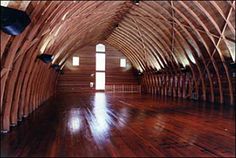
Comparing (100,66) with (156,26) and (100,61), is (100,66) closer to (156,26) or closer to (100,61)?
(100,61)

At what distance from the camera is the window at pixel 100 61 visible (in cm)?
2836

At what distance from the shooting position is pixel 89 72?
28062 millimetres

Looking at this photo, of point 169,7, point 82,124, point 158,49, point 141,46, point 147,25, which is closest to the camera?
point 82,124

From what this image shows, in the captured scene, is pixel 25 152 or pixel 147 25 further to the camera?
pixel 147 25

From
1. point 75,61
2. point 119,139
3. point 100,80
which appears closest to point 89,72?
point 100,80

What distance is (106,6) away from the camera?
13.2 metres

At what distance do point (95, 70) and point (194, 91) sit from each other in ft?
44.0

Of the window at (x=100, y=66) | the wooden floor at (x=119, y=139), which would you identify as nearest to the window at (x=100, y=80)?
the window at (x=100, y=66)

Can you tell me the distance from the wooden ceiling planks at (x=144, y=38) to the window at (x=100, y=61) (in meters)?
6.51

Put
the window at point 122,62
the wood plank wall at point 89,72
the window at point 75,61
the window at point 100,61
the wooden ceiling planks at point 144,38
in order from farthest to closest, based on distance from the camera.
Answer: the window at point 122,62
the window at point 100,61
the window at point 75,61
the wood plank wall at point 89,72
the wooden ceiling planks at point 144,38

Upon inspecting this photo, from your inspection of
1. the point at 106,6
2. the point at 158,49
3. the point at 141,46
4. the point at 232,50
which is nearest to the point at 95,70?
the point at 141,46

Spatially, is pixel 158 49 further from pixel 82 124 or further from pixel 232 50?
pixel 82 124

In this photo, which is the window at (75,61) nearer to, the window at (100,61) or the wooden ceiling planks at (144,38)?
the window at (100,61)

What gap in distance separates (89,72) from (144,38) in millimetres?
10257
